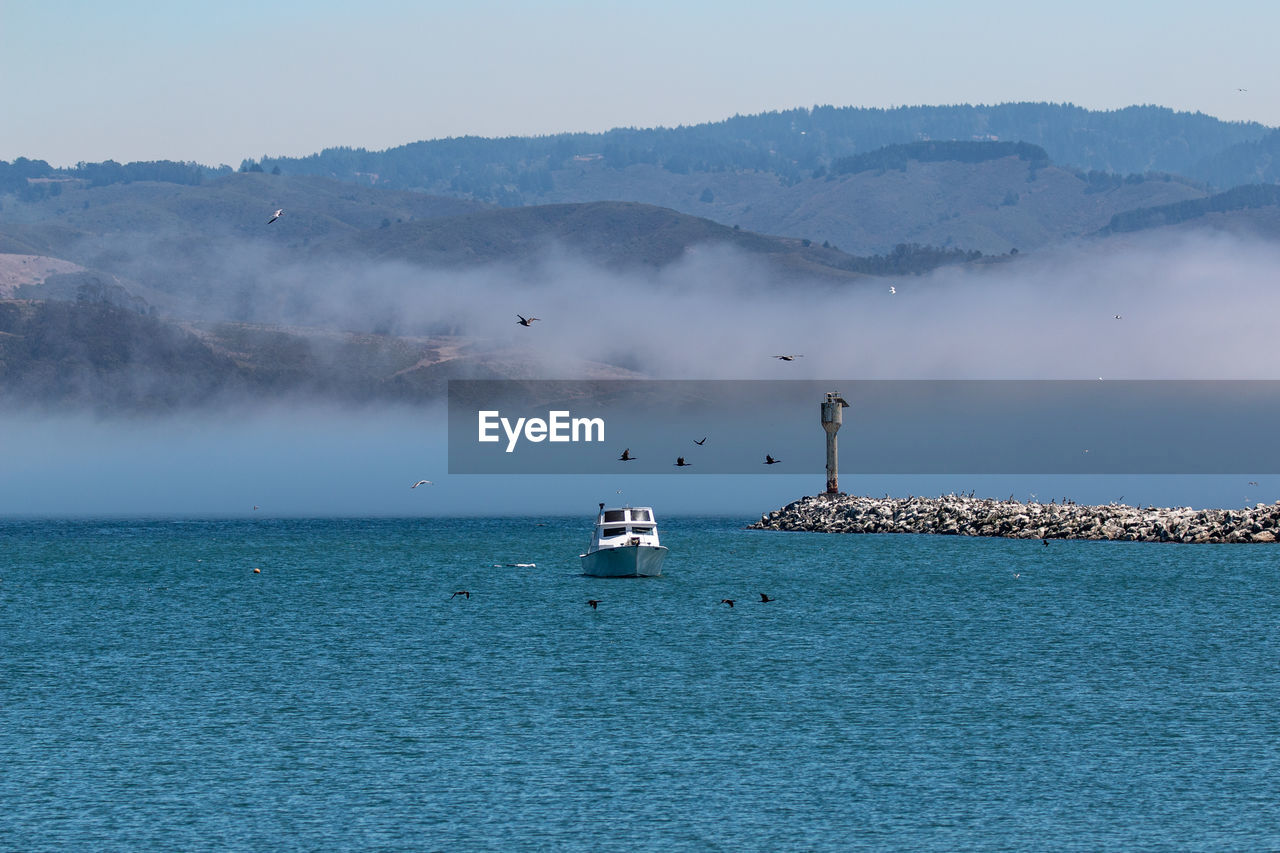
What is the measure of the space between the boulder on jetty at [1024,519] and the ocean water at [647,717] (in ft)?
67.5

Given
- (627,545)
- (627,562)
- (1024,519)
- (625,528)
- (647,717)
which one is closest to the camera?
(647,717)

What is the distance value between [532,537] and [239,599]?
75762 mm

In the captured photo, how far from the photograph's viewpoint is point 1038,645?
7025 centimetres

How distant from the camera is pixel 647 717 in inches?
2024

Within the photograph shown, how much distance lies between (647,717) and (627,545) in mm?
48084

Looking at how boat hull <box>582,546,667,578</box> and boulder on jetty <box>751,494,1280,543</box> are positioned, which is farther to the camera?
boulder on jetty <box>751,494,1280,543</box>

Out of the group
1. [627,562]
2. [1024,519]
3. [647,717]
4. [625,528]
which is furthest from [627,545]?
[1024,519]

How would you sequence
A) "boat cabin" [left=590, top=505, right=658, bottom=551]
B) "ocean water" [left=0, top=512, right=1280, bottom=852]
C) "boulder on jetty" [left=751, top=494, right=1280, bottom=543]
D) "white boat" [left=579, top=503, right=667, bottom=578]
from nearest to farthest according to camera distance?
"ocean water" [left=0, top=512, right=1280, bottom=852]
"white boat" [left=579, top=503, right=667, bottom=578]
"boat cabin" [left=590, top=505, right=658, bottom=551]
"boulder on jetty" [left=751, top=494, right=1280, bottom=543]

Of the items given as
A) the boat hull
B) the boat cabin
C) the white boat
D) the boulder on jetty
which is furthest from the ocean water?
the boulder on jetty

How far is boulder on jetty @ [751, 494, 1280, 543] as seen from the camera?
124 metres

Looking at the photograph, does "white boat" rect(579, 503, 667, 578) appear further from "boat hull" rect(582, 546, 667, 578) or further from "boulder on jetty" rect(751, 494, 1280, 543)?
"boulder on jetty" rect(751, 494, 1280, 543)

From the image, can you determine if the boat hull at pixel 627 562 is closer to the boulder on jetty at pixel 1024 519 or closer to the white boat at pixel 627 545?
the white boat at pixel 627 545

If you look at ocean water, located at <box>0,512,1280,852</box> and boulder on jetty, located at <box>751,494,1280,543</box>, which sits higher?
boulder on jetty, located at <box>751,494,1280,543</box>

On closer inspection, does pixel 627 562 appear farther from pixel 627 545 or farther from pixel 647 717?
pixel 647 717
